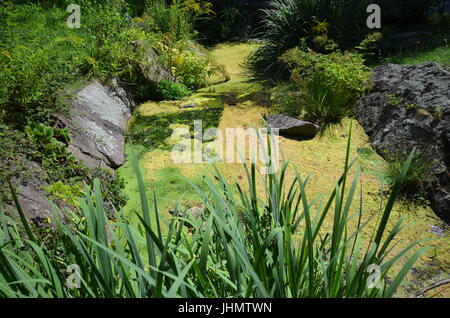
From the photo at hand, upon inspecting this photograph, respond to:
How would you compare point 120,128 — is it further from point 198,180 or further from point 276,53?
point 276,53

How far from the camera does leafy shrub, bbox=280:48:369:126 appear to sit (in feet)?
16.4

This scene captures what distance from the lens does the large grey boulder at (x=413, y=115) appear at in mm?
3719

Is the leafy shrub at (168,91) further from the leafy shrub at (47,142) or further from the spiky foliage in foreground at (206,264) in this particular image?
the spiky foliage in foreground at (206,264)

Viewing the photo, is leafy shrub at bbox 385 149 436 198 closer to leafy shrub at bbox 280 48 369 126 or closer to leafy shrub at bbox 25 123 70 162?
leafy shrub at bbox 280 48 369 126

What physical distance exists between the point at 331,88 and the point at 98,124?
9.93 feet

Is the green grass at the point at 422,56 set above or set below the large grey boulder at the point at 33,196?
above

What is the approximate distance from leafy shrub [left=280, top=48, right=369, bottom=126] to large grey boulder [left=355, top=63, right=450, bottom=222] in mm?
205

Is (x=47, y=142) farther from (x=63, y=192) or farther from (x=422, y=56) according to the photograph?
(x=422, y=56)

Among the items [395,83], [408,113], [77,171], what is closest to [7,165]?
[77,171]

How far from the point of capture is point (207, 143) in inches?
179

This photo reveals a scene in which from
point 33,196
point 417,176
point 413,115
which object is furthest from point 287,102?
point 33,196

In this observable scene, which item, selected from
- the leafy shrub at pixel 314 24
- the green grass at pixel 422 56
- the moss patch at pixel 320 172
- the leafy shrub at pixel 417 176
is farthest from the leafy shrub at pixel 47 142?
the green grass at pixel 422 56

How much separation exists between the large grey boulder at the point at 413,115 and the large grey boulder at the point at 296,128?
719mm
